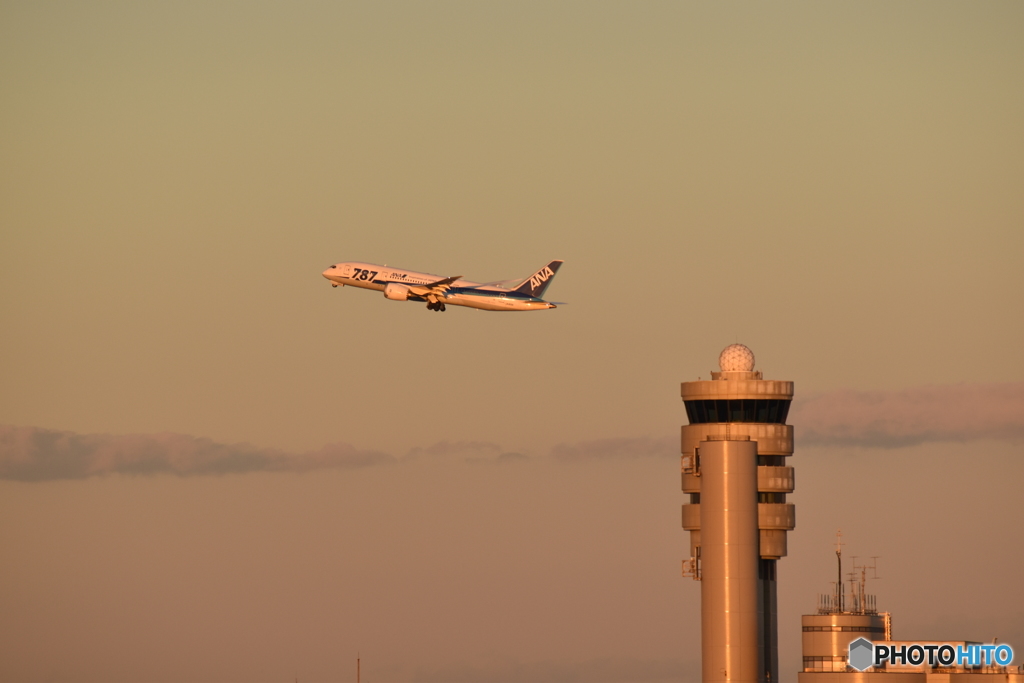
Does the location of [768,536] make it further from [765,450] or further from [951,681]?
[951,681]

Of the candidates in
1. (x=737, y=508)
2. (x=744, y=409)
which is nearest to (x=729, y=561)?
(x=737, y=508)

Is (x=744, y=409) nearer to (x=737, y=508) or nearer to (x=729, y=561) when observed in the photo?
(x=737, y=508)

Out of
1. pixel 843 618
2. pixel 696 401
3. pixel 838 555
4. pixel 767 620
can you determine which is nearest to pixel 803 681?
pixel 767 620

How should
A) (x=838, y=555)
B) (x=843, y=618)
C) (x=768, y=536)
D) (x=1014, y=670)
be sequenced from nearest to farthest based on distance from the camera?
(x=1014, y=670) < (x=768, y=536) < (x=843, y=618) < (x=838, y=555)

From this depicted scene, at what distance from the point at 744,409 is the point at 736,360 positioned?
476cm

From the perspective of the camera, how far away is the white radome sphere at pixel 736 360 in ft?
515

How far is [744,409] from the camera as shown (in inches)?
6127

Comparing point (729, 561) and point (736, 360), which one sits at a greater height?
point (736, 360)

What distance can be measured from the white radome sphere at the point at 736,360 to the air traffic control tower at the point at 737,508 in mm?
93

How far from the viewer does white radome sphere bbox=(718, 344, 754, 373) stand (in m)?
157

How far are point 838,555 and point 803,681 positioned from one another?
129 ft

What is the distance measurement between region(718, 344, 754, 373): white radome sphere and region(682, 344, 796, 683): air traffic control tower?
93mm

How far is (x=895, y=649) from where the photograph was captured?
474 ft

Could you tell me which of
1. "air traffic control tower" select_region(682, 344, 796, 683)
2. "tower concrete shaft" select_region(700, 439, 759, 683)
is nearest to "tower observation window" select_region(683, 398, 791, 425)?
"air traffic control tower" select_region(682, 344, 796, 683)
